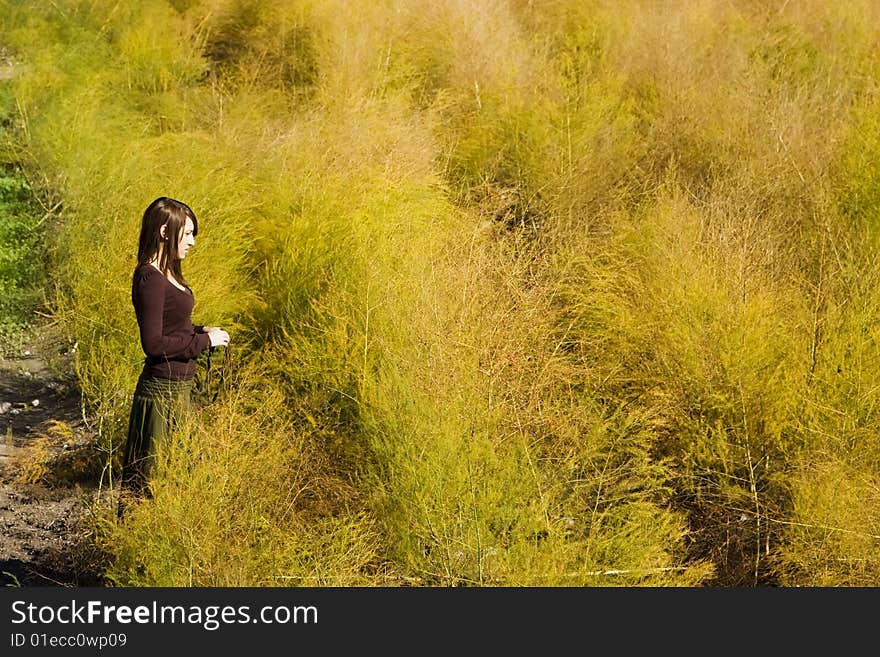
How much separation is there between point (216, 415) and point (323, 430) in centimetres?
95

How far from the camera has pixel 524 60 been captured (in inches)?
420

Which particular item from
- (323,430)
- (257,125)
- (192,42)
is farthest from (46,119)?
(323,430)

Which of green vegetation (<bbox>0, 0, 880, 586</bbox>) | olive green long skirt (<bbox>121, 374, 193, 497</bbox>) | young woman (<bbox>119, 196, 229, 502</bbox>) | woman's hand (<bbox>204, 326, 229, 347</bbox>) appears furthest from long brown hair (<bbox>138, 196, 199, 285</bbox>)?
green vegetation (<bbox>0, 0, 880, 586</bbox>)

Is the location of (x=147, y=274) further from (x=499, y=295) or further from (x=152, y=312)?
(x=499, y=295)

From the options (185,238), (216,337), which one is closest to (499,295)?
(216,337)

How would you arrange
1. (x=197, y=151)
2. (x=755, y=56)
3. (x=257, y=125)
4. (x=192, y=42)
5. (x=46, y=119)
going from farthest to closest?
(x=192, y=42) < (x=755, y=56) < (x=46, y=119) < (x=257, y=125) < (x=197, y=151)

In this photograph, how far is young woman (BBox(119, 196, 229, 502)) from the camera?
411cm

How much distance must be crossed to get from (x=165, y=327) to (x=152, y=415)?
356mm

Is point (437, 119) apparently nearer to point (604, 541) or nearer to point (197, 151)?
point (197, 151)

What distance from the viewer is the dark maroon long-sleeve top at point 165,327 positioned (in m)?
4.10

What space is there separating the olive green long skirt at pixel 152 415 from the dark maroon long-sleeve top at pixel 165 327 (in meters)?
0.05

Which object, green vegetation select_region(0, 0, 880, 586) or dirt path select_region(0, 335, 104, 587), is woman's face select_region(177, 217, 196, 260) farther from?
dirt path select_region(0, 335, 104, 587)

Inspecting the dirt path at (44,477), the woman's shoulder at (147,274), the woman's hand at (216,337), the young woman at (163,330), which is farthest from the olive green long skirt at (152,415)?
the dirt path at (44,477)

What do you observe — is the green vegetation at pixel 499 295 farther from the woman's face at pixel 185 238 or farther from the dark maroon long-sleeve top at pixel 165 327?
the woman's face at pixel 185 238
